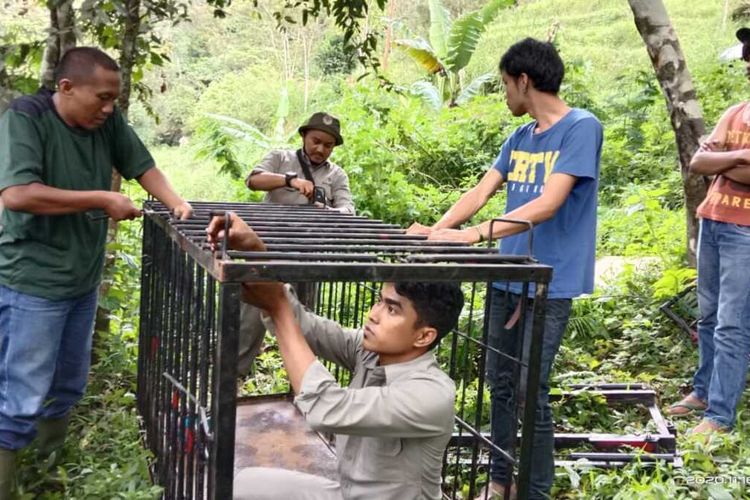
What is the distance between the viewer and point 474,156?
11523mm

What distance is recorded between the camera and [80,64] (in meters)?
2.80

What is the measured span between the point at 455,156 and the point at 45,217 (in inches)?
357

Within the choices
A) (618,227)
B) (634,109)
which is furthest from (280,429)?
(634,109)

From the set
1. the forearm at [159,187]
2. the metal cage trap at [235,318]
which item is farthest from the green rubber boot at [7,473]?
the forearm at [159,187]

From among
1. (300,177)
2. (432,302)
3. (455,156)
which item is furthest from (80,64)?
(455,156)

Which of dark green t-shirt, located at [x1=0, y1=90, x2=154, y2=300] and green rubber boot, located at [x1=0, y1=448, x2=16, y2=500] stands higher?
dark green t-shirt, located at [x1=0, y1=90, x2=154, y2=300]

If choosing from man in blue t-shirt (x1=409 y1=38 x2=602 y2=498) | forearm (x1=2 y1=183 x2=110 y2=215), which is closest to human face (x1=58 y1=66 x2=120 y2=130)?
forearm (x1=2 y1=183 x2=110 y2=215)

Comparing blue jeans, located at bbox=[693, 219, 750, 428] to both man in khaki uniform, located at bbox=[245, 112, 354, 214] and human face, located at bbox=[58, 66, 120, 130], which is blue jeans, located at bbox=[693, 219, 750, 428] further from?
human face, located at bbox=[58, 66, 120, 130]

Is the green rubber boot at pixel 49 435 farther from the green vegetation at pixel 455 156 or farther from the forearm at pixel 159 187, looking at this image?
the forearm at pixel 159 187

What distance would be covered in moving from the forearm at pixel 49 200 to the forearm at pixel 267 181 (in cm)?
161

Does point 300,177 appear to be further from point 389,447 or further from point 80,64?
point 389,447

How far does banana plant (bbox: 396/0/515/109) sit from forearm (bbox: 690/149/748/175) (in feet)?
31.5

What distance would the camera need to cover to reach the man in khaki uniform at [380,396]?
6.30 ft

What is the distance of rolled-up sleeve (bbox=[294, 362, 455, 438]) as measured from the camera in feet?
6.24
